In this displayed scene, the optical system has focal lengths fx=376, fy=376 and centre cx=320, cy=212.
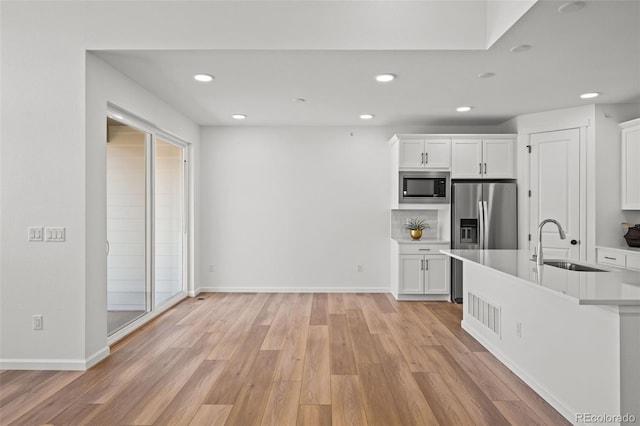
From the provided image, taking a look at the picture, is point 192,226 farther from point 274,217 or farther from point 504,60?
point 504,60

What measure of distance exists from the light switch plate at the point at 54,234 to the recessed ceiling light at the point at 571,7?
3962 mm

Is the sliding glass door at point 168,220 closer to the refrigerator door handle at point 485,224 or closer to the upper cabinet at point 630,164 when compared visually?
the refrigerator door handle at point 485,224

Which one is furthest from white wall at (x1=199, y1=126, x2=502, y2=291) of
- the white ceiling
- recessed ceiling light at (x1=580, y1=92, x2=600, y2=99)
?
recessed ceiling light at (x1=580, y1=92, x2=600, y2=99)

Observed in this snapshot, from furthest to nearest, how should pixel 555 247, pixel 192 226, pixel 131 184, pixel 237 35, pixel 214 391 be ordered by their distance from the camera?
pixel 192 226
pixel 555 247
pixel 131 184
pixel 237 35
pixel 214 391

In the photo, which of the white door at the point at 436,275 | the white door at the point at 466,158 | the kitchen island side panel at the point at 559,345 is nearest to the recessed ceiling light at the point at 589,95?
the white door at the point at 466,158

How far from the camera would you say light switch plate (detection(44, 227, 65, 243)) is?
10.0 feet

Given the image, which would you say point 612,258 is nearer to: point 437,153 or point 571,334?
point 437,153

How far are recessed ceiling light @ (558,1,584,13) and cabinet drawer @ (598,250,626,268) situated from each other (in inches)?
118

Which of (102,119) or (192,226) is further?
(192,226)

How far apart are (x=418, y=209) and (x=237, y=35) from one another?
370 cm

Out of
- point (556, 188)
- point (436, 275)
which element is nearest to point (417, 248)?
point (436, 275)

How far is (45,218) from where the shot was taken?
3.07 metres

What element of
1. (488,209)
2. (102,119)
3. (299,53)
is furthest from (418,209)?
(102,119)

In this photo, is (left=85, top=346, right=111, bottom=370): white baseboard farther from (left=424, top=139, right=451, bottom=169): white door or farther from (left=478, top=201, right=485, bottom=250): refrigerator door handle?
(left=478, top=201, right=485, bottom=250): refrigerator door handle
